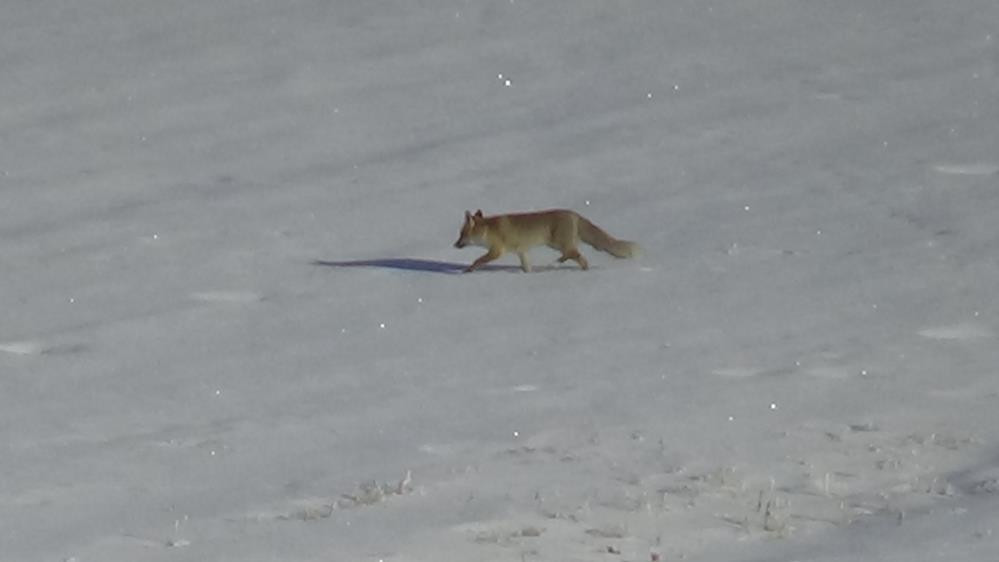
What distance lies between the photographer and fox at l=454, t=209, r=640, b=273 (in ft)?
36.3

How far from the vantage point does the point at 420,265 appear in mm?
11625

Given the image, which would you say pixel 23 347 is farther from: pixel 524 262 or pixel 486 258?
pixel 524 262

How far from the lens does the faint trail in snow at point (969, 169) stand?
1330cm

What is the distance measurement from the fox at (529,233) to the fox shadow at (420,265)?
0.86 feet

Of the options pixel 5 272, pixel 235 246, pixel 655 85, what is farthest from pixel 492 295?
pixel 655 85

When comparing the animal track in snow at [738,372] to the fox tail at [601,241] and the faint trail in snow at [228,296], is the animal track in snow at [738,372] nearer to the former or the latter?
the fox tail at [601,241]

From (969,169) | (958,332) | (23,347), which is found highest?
(969,169)

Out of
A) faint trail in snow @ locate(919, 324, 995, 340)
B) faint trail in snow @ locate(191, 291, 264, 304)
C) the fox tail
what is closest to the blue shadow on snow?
the fox tail

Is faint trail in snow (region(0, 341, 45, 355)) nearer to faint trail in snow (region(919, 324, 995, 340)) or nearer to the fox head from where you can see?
the fox head

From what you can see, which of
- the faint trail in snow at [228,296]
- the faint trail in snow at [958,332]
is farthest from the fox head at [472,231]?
the faint trail in snow at [958,332]

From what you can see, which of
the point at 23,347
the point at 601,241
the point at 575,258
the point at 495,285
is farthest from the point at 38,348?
the point at 601,241

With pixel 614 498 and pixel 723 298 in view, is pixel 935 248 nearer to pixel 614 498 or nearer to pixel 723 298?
pixel 723 298

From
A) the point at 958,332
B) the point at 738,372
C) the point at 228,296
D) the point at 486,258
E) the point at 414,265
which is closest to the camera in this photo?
the point at 738,372

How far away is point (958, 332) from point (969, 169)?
3768 mm
